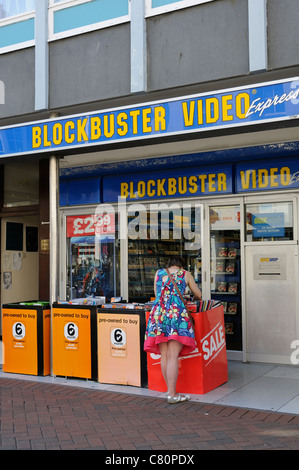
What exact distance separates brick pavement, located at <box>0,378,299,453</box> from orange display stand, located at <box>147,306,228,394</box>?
37 centimetres

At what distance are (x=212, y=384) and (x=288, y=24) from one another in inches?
177

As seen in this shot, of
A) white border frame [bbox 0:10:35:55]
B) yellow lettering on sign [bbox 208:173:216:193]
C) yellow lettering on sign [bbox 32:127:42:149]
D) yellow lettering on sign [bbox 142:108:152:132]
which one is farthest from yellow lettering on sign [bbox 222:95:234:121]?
white border frame [bbox 0:10:35:55]

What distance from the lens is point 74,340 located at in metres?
7.04

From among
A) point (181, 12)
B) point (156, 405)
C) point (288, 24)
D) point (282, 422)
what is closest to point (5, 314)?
point (156, 405)

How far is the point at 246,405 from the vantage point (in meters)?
5.82

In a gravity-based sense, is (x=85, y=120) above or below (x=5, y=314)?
above

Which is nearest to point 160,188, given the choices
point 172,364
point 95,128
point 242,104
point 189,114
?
point 95,128

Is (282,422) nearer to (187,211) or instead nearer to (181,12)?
(187,211)

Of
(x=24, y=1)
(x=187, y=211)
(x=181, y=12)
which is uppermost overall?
(x=24, y=1)

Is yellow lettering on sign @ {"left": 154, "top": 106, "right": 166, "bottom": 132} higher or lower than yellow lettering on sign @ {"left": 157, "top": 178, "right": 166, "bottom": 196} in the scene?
higher

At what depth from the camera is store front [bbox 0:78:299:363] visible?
21.9 feet

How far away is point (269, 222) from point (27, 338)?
3.99 m

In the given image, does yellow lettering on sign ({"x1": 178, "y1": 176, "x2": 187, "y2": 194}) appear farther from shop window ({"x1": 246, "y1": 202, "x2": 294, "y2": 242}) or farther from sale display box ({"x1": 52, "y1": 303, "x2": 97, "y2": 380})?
sale display box ({"x1": 52, "y1": 303, "x2": 97, "y2": 380})

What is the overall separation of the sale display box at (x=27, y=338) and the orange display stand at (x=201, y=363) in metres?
1.67
